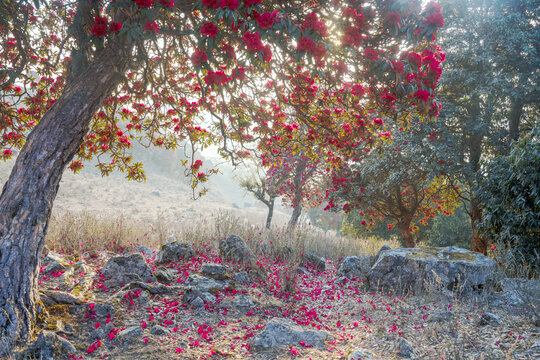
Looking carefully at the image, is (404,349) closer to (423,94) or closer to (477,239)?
(423,94)

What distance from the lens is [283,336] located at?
11.2 ft

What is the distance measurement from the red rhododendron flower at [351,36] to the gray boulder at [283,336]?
3.12 meters

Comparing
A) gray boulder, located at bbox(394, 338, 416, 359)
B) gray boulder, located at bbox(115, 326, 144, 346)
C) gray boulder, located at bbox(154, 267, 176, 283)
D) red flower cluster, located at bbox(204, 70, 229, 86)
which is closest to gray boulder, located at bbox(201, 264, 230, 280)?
gray boulder, located at bbox(154, 267, 176, 283)

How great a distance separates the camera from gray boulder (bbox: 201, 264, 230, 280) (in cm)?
514

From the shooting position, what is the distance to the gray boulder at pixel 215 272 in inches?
203

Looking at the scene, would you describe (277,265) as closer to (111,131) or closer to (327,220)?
(111,131)

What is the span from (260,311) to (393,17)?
13.0 ft

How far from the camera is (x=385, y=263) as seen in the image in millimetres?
5984

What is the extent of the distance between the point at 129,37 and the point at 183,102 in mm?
3255

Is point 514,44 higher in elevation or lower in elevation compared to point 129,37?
higher

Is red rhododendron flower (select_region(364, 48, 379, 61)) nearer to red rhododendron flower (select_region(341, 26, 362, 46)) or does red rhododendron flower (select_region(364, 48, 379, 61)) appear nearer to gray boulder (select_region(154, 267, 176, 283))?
red rhododendron flower (select_region(341, 26, 362, 46))

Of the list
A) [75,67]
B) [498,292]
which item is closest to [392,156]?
[498,292]

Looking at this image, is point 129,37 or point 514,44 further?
point 514,44

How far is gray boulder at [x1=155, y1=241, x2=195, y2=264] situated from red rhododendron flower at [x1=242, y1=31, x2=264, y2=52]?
4.77m
